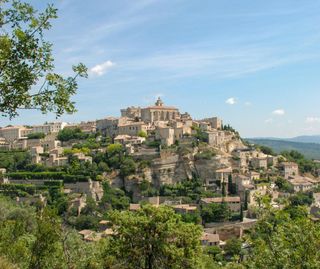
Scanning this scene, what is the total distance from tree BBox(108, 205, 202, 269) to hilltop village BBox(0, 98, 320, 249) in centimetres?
2798

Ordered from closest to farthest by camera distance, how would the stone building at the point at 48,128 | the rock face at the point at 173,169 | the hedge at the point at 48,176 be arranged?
the hedge at the point at 48,176 → the rock face at the point at 173,169 → the stone building at the point at 48,128

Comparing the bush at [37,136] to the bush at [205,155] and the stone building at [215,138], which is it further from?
the bush at [205,155]

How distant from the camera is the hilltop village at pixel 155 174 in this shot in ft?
163

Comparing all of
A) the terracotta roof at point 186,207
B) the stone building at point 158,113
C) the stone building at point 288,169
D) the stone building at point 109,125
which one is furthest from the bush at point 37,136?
the stone building at point 288,169

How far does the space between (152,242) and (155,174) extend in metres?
47.0

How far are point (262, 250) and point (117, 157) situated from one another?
54.4 m

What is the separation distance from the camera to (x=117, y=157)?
6241 centimetres

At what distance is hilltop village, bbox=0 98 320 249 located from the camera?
49.7 meters

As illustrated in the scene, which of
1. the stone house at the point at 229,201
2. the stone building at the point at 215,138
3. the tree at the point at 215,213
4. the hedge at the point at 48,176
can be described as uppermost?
the stone building at the point at 215,138

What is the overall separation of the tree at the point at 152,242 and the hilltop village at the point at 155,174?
1101 inches

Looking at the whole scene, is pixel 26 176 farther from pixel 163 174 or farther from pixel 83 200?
pixel 163 174

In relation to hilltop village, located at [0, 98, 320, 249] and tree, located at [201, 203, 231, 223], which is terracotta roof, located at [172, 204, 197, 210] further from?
tree, located at [201, 203, 231, 223]

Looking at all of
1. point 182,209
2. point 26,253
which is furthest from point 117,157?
point 26,253

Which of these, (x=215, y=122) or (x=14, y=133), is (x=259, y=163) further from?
(x=14, y=133)
